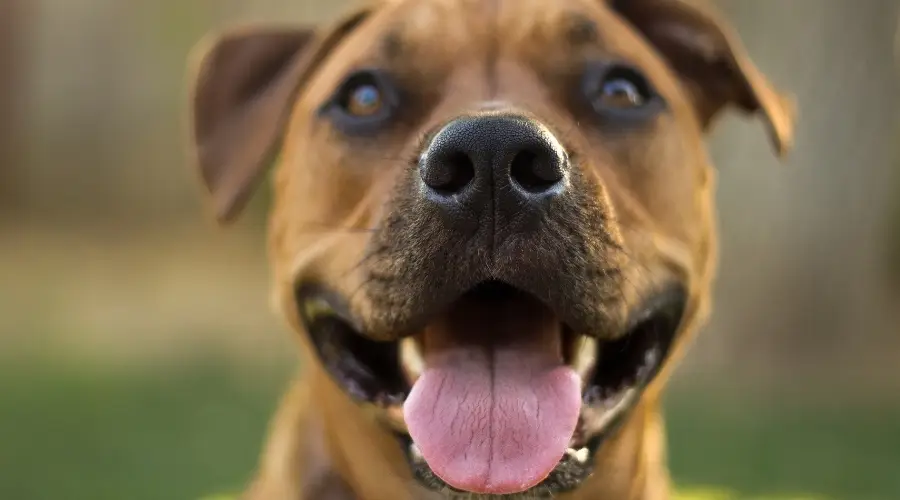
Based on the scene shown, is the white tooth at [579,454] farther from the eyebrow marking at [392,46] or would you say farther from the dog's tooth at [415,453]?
the eyebrow marking at [392,46]

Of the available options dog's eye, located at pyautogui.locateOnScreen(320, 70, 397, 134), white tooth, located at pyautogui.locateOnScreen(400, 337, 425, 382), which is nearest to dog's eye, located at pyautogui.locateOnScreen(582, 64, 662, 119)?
dog's eye, located at pyautogui.locateOnScreen(320, 70, 397, 134)

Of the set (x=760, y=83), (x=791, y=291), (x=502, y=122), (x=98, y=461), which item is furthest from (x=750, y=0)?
(x=502, y=122)

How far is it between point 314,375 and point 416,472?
0.49 meters

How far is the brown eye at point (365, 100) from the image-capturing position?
2209 millimetres

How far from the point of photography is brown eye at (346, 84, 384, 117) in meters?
2.21

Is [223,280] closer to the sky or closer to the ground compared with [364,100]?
closer to the ground

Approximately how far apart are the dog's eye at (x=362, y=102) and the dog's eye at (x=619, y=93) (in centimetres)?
45

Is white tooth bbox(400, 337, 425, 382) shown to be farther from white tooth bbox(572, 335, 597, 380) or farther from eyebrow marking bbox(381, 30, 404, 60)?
eyebrow marking bbox(381, 30, 404, 60)

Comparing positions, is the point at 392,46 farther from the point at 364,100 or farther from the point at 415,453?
the point at 415,453

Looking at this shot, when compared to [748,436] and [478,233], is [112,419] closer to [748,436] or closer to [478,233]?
[748,436]

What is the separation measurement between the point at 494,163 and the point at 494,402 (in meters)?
0.49

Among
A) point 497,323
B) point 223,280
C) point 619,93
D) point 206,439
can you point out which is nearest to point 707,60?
point 619,93

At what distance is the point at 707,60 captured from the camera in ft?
8.30

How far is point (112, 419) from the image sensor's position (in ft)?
Answer: 20.1
